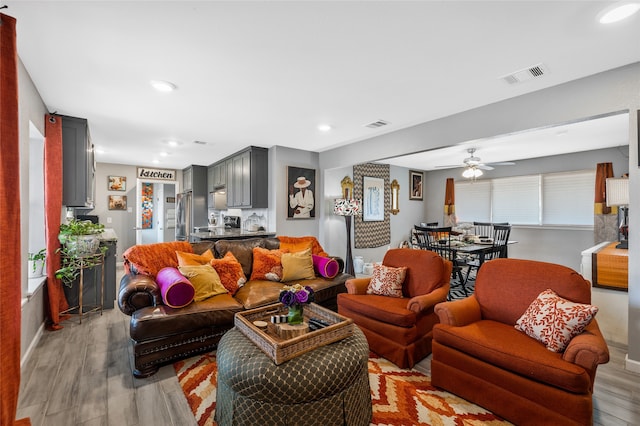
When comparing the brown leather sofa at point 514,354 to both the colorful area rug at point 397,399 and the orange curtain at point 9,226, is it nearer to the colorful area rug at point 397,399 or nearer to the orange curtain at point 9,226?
the colorful area rug at point 397,399

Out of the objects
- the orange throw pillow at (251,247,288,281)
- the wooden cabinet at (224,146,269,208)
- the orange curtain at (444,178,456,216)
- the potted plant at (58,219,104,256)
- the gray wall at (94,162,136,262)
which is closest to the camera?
the potted plant at (58,219,104,256)

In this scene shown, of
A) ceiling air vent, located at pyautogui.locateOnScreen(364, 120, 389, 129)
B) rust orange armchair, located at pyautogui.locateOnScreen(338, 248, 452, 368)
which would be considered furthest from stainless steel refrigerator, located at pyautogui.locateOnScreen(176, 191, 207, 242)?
rust orange armchair, located at pyautogui.locateOnScreen(338, 248, 452, 368)

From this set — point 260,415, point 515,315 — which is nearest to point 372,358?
point 515,315

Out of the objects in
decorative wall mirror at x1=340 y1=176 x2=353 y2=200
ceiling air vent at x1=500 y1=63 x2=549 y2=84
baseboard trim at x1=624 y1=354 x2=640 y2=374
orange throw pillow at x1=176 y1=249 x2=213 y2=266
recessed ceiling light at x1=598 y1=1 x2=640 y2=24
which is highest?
recessed ceiling light at x1=598 y1=1 x2=640 y2=24

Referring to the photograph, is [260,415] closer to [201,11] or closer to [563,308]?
[563,308]

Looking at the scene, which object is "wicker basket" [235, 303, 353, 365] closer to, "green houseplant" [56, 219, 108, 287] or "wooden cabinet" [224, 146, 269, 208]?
"green houseplant" [56, 219, 108, 287]

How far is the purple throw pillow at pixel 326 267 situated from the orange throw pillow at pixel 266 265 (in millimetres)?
481

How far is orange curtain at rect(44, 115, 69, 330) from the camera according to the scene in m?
3.16

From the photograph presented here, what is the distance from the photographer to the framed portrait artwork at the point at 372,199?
251 inches

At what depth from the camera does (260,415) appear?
4.94 feet

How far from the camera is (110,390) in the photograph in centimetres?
210

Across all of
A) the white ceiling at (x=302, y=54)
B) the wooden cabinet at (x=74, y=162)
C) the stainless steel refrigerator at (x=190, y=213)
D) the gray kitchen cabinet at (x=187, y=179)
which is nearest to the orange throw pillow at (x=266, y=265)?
the white ceiling at (x=302, y=54)

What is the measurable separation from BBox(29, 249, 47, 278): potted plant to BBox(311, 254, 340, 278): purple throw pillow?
9.79 ft

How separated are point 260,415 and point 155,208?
25.6 ft
